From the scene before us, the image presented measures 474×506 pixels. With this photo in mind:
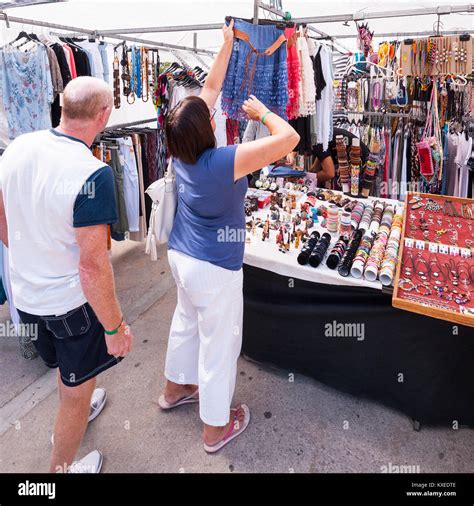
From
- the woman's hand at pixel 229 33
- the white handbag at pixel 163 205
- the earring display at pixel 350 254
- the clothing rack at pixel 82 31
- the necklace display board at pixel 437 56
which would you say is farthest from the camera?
the clothing rack at pixel 82 31

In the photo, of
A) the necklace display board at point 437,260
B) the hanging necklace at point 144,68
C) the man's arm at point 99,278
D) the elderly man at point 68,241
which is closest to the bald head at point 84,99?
the elderly man at point 68,241

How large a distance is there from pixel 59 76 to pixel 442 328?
3.57 meters

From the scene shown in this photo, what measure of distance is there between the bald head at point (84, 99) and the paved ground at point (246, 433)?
5.44 feet

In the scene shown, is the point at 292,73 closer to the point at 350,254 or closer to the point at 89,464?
the point at 350,254

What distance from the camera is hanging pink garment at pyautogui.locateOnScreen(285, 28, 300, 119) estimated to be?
2.55m

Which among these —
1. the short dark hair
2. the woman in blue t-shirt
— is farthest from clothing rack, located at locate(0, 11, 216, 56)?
the short dark hair

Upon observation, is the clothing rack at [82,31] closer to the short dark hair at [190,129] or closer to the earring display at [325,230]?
the earring display at [325,230]

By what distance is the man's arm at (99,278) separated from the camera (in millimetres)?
1400

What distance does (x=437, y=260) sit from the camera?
208cm

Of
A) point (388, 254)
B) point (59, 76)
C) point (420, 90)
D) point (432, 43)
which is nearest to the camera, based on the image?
point (388, 254)
